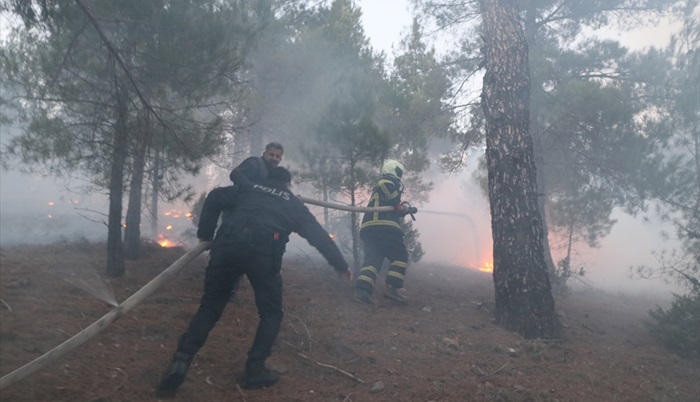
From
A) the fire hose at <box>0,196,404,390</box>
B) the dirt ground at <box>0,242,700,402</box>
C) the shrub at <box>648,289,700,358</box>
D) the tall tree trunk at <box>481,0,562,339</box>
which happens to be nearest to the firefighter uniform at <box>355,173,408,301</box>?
the dirt ground at <box>0,242,700,402</box>

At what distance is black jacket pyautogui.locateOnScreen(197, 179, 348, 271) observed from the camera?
13.6 feet

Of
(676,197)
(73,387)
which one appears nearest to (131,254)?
(73,387)

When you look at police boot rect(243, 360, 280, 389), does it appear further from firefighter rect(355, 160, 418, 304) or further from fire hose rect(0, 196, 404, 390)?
firefighter rect(355, 160, 418, 304)

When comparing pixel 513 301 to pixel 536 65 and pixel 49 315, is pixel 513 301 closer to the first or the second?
pixel 49 315

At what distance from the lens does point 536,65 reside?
35.7ft

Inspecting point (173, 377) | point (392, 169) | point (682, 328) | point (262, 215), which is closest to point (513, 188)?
point (392, 169)

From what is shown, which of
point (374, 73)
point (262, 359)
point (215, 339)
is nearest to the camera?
point (262, 359)

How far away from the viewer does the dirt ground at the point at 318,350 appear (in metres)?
3.96

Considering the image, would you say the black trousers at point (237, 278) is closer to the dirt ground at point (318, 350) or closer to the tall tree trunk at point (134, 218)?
the dirt ground at point (318, 350)

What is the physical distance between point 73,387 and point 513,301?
488 cm

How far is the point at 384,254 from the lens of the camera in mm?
7160

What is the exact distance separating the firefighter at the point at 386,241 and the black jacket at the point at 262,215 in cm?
233

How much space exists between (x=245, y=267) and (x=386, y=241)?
3.38m

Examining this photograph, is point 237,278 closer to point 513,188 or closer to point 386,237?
point 386,237
